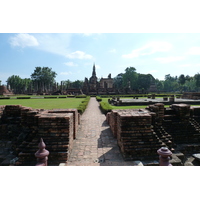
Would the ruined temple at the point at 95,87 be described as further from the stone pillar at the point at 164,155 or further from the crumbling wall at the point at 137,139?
the stone pillar at the point at 164,155

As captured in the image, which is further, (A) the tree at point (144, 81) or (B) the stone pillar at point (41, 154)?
(A) the tree at point (144, 81)

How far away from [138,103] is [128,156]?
15.5 m

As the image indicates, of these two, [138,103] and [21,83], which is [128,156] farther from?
[21,83]

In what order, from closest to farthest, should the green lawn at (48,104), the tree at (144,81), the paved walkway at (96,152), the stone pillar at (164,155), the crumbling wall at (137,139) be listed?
the stone pillar at (164,155) < the paved walkway at (96,152) < the crumbling wall at (137,139) < the green lawn at (48,104) < the tree at (144,81)

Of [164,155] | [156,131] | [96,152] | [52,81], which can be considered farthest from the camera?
[52,81]

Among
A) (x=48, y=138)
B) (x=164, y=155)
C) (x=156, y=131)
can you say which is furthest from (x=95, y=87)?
(x=164, y=155)

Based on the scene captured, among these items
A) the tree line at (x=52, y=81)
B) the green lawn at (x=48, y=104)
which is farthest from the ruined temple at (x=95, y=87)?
the green lawn at (x=48, y=104)

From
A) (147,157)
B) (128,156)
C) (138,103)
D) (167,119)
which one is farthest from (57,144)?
(138,103)

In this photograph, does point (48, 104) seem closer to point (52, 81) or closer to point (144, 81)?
point (144, 81)

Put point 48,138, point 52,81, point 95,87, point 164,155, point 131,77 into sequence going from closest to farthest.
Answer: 1. point 164,155
2. point 48,138
3. point 95,87
4. point 131,77
5. point 52,81

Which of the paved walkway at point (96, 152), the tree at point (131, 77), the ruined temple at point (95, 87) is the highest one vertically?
the tree at point (131, 77)

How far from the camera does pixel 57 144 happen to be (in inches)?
150

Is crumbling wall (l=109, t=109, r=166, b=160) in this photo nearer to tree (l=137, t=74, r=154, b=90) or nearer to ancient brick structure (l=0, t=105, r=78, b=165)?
ancient brick structure (l=0, t=105, r=78, b=165)

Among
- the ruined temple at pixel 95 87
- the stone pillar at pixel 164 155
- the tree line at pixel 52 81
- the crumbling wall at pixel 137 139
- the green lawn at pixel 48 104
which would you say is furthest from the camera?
the tree line at pixel 52 81
